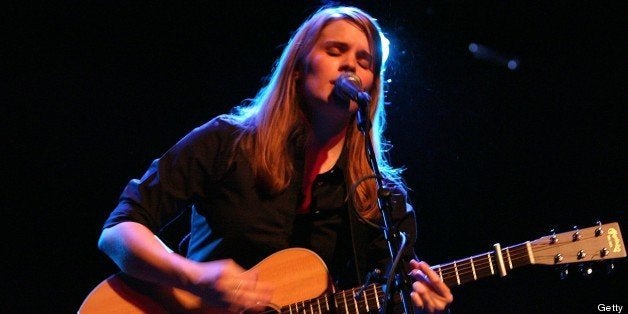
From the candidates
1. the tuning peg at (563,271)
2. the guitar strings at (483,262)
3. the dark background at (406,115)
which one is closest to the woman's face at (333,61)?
the guitar strings at (483,262)

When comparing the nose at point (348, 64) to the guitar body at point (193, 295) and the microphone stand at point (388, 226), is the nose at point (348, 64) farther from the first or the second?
the guitar body at point (193, 295)

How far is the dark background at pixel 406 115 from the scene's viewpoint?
3680 millimetres

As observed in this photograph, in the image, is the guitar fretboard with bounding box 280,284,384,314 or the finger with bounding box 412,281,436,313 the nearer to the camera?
the finger with bounding box 412,281,436,313

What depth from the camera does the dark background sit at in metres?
3.68

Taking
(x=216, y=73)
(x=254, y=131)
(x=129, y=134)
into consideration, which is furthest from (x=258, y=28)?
(x=254, y=131)

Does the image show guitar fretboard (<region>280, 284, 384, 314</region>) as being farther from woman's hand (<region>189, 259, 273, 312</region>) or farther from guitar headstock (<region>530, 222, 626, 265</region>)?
guitar headstock (<region>530, 222, 626, 265</region>)

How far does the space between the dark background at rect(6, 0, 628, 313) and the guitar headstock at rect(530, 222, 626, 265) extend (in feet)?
3.75

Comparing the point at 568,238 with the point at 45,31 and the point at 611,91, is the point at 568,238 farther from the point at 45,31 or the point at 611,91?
the point at 45,31

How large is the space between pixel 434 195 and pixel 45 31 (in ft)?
10.3

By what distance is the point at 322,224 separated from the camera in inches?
118

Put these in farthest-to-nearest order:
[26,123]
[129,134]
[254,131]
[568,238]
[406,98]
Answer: [406,98]
[129,134]
[26,123]
[254,131]
[568,238]

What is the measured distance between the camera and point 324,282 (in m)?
2.58

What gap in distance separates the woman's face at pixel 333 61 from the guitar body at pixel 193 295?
0.79 meters

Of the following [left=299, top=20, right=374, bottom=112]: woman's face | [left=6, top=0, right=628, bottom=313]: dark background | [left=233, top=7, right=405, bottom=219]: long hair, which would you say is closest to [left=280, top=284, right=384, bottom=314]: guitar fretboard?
[left=233, top=7, right=405, bottom=219]: long hair
